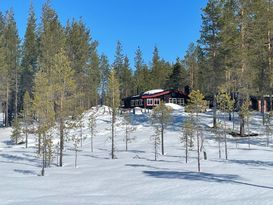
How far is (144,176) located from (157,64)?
73.4m

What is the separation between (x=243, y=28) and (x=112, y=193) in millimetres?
27674

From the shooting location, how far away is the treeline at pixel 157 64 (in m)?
40.4

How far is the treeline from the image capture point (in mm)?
40406

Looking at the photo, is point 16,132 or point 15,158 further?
point 16,132

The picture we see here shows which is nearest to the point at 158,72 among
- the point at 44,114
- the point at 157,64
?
the point at 157,64

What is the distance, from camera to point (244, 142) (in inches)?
1484

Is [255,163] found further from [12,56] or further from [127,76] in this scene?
[127,76]

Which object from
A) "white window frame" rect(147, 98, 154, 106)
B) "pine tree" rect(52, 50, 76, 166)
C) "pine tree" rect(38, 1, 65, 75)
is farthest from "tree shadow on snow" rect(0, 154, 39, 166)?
"white window frame" rect(147, 98, 154, 106)

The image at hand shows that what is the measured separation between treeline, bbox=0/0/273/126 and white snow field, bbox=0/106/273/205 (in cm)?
629

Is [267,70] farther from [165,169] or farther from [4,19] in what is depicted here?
[4,19]

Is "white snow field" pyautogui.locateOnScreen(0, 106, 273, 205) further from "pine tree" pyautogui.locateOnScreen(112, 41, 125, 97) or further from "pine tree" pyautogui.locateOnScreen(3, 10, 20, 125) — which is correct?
"pine tree" pyautogui.locateOnScreen(112, 41, 125, 97)

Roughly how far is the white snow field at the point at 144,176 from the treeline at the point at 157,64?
6.29 metres

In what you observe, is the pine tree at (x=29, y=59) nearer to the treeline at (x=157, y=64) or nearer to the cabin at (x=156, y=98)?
the treeline at (x=157, y=64)

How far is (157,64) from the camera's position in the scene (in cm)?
9606
